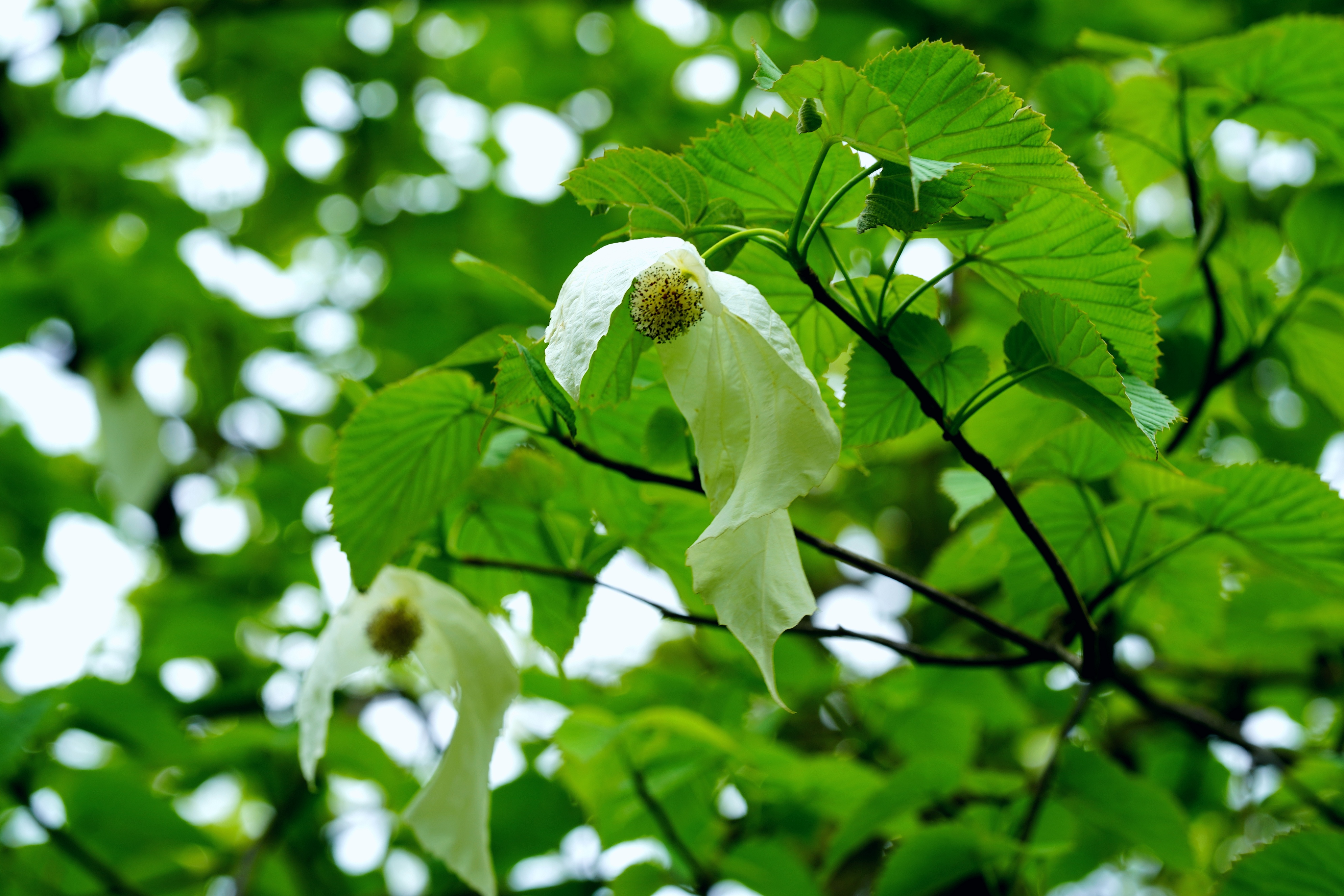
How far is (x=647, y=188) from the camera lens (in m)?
0.47

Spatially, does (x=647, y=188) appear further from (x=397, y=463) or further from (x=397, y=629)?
(x=397, y=629)

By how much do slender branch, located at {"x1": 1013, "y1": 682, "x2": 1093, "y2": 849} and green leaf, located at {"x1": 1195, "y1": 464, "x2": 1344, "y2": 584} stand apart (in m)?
Result: 0.16

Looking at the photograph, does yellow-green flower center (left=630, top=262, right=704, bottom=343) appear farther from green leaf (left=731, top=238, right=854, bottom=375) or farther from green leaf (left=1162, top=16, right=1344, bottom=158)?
green leaf (left=1162, top=16, right=1344, bottom=158)

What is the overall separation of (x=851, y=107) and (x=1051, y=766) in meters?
0.67

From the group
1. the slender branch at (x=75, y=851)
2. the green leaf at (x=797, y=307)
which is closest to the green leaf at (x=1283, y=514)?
the green leaf at (x=797, y=307)

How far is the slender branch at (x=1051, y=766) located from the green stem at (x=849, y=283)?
40 centimetres

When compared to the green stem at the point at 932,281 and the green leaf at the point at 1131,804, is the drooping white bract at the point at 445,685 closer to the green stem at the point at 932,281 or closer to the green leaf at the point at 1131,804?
the green stem at the point at 932,281

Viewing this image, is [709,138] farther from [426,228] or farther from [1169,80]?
[426,228]

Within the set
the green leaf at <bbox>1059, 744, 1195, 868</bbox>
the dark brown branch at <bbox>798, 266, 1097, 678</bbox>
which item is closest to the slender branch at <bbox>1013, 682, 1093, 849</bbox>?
the green leaf at <bbox>1059, 744, 1195, 868</bbox>

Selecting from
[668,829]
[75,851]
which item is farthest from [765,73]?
[75,851]

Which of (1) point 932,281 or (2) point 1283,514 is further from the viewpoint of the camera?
(2) point 1283,514

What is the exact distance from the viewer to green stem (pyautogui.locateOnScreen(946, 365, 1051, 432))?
501mm

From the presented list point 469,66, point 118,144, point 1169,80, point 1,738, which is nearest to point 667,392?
point 1169,80

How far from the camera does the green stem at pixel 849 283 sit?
1.62 feet
